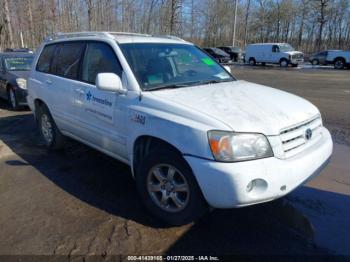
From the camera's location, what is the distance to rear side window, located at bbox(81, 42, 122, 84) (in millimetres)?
3918

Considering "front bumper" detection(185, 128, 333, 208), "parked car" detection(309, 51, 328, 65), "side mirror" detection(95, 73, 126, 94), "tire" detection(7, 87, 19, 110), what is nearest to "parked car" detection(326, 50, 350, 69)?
Result: "parked car" detection(309, 51, 328, 65)


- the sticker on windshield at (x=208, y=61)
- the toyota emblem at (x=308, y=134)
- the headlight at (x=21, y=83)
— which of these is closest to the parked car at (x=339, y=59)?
the headlight at (x=21, y=83)

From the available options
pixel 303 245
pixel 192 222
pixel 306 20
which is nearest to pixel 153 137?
pixel 192 222

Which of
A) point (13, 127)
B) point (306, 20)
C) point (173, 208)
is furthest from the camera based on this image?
point (306, 20)

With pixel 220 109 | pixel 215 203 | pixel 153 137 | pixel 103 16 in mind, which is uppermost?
pixel 103 16

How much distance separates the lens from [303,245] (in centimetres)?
300

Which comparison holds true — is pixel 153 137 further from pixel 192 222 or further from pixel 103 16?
pixel 103 16

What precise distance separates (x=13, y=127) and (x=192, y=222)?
5582 mm

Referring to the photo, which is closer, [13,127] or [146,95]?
[146,95]

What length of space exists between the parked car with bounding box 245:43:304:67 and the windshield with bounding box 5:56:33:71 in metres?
26.6

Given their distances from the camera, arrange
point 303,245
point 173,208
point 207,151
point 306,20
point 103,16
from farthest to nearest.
Result: point 306,20 → point 103,16 → point 173,208 → point 303,245 → point 207,151

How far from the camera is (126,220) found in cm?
346

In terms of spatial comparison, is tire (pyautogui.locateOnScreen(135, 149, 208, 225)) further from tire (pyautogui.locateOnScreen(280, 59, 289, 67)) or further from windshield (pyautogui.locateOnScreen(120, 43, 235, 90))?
tire (pyautogui.locateOnScreen(280, 59, 289, 67))

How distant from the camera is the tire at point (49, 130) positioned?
545cm
